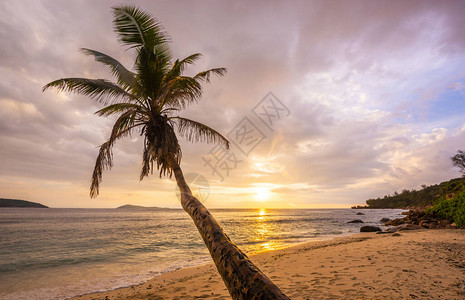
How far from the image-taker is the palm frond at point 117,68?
788cm

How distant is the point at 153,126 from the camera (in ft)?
21.8

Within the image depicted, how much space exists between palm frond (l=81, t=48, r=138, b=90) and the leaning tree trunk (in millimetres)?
5998

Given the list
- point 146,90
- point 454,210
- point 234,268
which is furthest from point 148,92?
point 454,210

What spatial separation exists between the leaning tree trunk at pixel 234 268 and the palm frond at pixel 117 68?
19.7 feet

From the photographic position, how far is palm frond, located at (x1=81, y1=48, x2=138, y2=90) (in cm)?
788

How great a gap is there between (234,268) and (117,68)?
25.7 feet

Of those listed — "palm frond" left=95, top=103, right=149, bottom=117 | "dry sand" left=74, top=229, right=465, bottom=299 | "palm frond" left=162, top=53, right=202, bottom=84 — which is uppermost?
"palm frond" left=162, top=53, right=202, bottom=84

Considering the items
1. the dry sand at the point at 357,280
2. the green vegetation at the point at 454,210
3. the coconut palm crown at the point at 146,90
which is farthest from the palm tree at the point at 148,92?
the green vegetation at the point at 454,210

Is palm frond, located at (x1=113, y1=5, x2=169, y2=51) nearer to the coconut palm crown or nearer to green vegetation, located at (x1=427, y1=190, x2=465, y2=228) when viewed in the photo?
the coconut palm crown

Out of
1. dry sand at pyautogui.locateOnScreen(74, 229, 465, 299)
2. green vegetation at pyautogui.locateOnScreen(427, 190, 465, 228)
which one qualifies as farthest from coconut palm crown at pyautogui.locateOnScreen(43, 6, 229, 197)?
green vegetation at pyautogui.locateOnScreen(427, 190, 465, 228)

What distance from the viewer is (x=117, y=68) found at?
319 inches

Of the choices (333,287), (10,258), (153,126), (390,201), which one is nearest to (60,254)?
(10,258)

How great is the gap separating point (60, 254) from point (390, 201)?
634ft

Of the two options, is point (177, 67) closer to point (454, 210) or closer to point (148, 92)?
point (148, 92)
